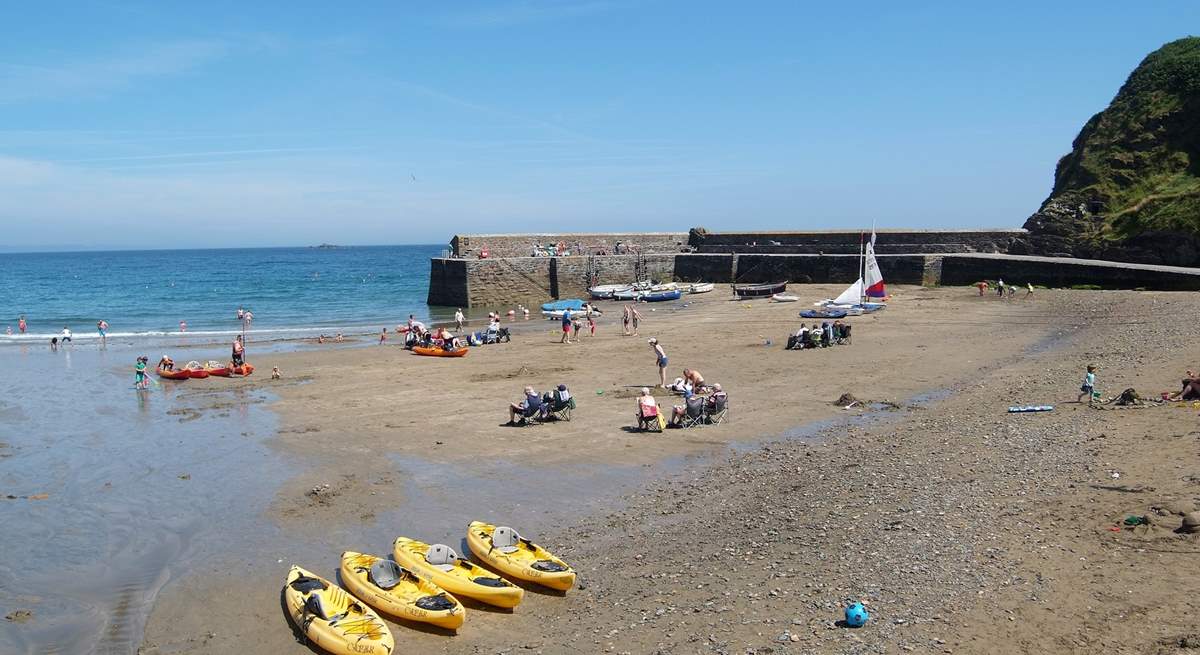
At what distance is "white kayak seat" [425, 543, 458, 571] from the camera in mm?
9555

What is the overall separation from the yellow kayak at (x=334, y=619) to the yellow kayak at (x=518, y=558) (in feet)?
4.66

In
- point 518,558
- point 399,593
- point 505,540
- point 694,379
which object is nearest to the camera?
point 399,593

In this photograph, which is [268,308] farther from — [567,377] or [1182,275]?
[1182,275]

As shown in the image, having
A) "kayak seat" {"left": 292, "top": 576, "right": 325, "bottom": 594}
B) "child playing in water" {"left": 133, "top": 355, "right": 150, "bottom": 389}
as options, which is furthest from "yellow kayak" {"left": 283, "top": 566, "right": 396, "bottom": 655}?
"child playing in water" {"left": 133, "top": 355, "right": 150, "bottom": 389}

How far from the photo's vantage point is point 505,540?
9.89 m

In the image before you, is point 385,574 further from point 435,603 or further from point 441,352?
point 441,352

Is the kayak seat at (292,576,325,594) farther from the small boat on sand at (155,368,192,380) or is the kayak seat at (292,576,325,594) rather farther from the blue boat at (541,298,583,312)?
the blue boat at (541,298,583,312)

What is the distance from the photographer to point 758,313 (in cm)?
3506

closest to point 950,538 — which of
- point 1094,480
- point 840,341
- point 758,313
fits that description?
point 1094,480

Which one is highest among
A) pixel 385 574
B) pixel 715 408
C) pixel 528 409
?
pixel 715 408

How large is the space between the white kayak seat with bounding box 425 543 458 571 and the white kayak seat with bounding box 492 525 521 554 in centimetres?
46

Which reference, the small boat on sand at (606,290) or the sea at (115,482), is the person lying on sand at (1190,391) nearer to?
the sea at (115,482)

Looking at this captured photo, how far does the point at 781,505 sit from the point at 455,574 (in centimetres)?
428

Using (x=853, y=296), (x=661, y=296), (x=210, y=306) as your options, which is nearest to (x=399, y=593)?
(x=853, y=296)
